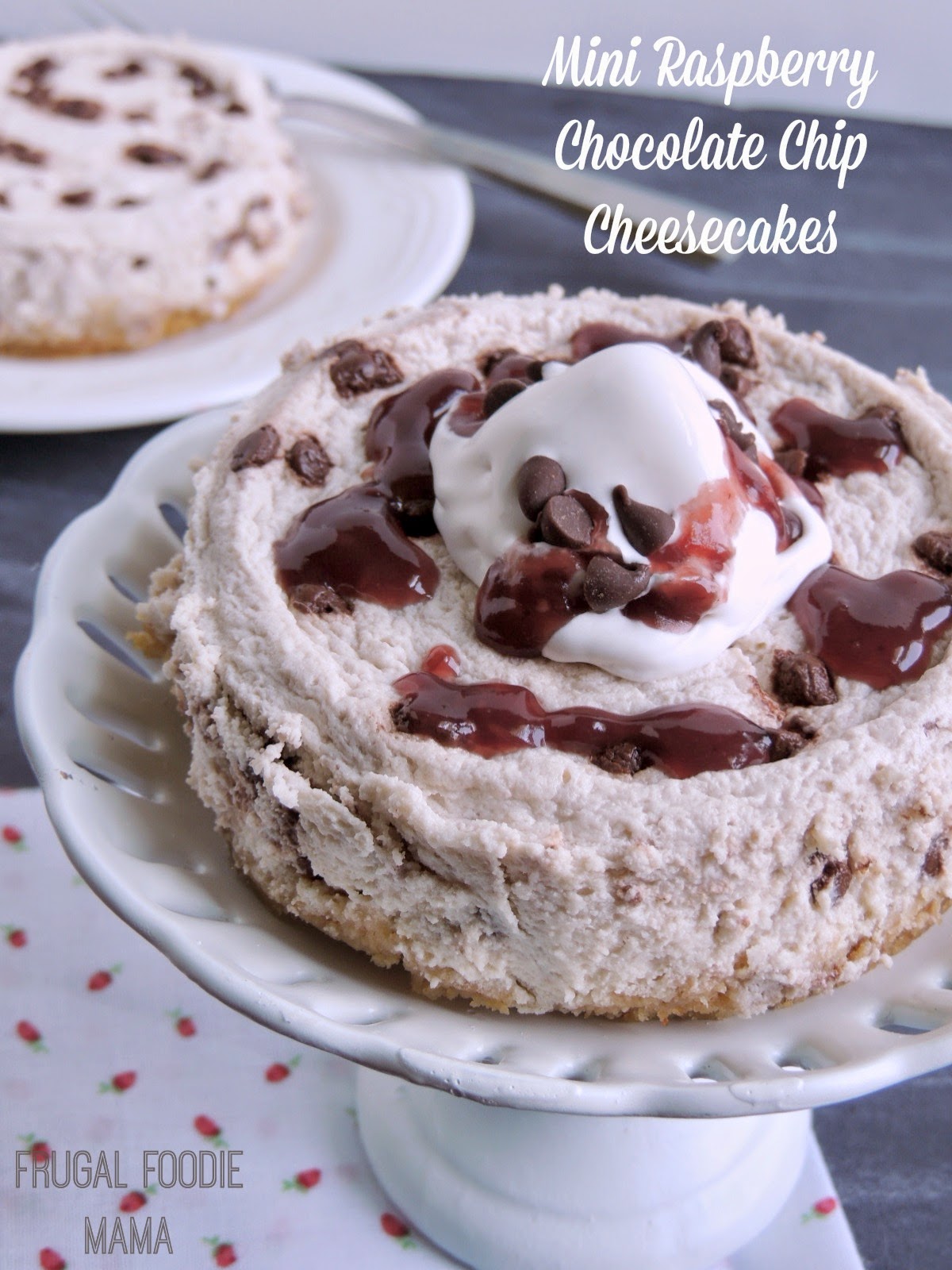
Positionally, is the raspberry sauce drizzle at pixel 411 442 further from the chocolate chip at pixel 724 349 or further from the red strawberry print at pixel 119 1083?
the red strawberry print at pixel 119 1083

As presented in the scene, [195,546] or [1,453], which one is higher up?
[195,546]

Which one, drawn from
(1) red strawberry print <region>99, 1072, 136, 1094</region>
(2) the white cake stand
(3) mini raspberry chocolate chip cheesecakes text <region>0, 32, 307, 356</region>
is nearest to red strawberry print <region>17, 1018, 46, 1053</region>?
(1) red strawberry print <region>99, 1072, 136, 1094</region>

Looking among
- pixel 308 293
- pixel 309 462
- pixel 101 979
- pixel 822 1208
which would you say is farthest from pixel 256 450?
pixel 308 293

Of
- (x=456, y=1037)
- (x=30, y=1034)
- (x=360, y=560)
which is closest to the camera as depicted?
(x=456, y=1037)

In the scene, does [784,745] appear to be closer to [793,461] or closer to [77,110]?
[793,461]

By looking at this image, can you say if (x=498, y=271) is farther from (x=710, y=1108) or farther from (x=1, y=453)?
(x=710, y=1108)

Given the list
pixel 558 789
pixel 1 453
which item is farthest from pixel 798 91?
pixel 558 789

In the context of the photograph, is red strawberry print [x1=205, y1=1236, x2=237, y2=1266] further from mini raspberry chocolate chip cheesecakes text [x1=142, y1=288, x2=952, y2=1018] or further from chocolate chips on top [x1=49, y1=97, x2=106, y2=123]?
chocolate chips on top [x1=49, y1=97, x2=106, y2=123]
